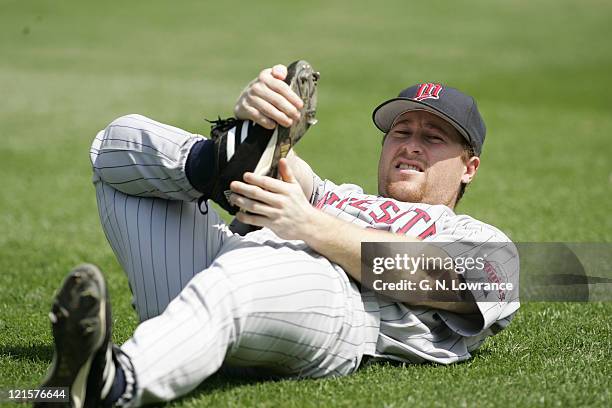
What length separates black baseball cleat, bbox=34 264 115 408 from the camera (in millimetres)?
2803

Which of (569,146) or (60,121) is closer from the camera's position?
(569,146)

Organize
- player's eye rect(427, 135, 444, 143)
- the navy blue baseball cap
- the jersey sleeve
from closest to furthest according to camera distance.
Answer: the jersey sleeve
the navy blue baseball cap
player's eye rect(427, 135, 444, 143)

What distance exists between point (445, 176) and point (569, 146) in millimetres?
10817

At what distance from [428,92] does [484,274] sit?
1.10m

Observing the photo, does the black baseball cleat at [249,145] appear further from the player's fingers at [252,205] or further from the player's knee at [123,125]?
the player's knee at [123,125]

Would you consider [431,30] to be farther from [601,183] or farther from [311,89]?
[311,89]

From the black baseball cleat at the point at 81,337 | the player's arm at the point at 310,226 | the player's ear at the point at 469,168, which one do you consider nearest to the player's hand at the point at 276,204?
the player's arm at the point at 310,226

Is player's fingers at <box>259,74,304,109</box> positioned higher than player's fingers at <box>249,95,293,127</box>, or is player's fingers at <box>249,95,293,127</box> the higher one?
→ player's fingers at <box>259,74,304,109</box>

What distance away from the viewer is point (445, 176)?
14.1 feet

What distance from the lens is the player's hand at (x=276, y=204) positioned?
11.4ft

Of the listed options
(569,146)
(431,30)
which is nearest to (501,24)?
(431,30)

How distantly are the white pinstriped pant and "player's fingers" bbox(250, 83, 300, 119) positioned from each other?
42 cm

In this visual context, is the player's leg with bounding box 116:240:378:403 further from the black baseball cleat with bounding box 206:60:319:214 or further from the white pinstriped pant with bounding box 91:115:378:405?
the black baseball cleat with bounding box 206:60:319:214

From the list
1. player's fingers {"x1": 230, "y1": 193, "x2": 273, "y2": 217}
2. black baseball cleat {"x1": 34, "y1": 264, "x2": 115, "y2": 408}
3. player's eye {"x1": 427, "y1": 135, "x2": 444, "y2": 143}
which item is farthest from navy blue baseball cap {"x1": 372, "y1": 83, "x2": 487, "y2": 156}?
black baseball cleat {"x1": 34, "y1": 264, "x2": 115, "y2": 408}
